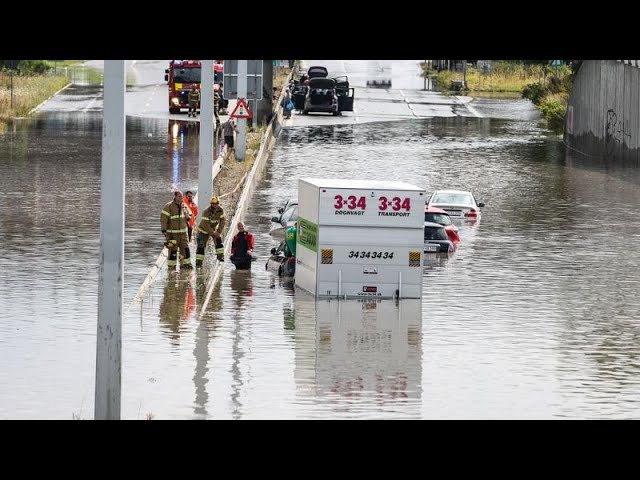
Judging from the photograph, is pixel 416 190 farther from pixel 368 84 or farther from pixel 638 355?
pixel 368 84

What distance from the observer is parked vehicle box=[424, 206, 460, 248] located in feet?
126

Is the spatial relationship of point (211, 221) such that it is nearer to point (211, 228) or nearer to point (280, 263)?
point (211, 228)

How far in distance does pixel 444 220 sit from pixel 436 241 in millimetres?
2055

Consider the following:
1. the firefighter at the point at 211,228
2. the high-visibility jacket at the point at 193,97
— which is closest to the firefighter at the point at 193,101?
the high-visibility jacket at the point at 193,97

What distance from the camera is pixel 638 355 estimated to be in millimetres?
25422

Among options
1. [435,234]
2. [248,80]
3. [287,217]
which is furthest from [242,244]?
[248,80]

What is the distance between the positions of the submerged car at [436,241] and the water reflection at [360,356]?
22.6 ft

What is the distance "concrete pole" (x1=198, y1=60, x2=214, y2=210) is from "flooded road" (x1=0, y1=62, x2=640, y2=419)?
153 cm

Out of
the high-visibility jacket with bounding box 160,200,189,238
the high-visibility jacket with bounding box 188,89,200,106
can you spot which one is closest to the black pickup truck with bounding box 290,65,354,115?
the high-visibility jacket with bounding box 188,89,200,106

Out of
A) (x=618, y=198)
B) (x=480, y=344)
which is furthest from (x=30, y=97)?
(x=480, y=344)

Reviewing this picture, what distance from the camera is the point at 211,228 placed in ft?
109

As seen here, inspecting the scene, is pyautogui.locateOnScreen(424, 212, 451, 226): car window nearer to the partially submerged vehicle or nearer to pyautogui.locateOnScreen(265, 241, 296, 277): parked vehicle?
pyautogui.locateOnScreen(265, 241, 296, 277): parked vehicle

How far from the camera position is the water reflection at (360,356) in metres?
21.6
